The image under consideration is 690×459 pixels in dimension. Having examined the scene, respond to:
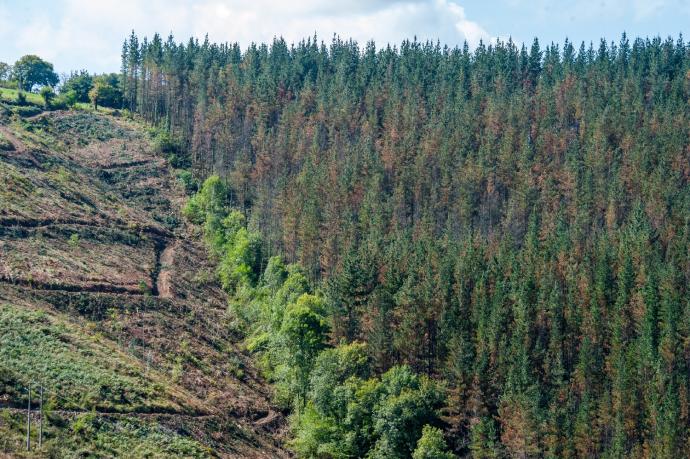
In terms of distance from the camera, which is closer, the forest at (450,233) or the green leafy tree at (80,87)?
the forest at (450,233)

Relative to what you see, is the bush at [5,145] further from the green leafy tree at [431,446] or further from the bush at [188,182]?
the green leafy tree at [431,446]

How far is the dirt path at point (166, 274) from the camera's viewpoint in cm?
9975

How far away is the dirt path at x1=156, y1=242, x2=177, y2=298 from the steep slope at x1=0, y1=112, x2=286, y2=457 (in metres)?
0.18

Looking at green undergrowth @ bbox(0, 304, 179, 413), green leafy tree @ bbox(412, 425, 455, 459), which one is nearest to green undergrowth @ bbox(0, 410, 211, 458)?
green undergrowth @ bbox(0, 304, 179, 413)

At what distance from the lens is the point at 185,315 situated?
95.7 meters

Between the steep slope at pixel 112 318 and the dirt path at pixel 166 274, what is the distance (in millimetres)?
181

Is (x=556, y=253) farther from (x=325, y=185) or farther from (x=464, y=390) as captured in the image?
(x=325, y=185)

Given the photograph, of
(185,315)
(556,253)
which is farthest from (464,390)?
(185,315)

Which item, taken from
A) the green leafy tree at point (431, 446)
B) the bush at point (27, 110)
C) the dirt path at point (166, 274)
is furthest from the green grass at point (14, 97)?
the green leafy tree at point (431, 446)

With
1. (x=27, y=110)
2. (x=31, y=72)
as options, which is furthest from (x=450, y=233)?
(x=31, y=72)

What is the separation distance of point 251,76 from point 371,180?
2039 inches

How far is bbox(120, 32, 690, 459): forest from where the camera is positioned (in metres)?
75.6

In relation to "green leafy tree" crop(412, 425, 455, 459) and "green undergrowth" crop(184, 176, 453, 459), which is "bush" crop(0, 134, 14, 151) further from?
"green leafy tree" crop(412, 425, 455, 459)

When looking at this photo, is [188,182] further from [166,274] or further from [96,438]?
[96,438]
